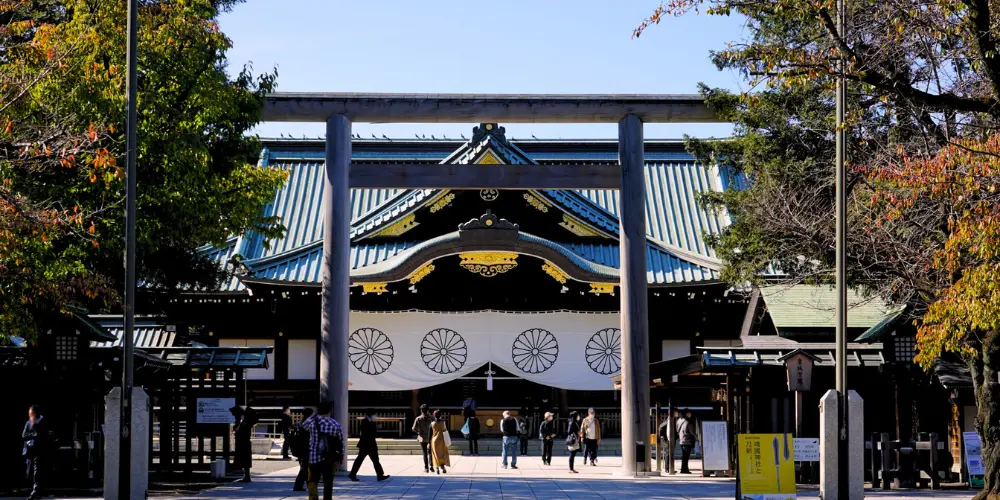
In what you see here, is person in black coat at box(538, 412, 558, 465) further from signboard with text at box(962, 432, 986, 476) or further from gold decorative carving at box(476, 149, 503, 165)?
signboard with text at box(962, 432, 986, 476)

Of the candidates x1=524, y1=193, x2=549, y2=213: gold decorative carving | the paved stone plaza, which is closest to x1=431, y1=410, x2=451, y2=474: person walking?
the paved stone plaza

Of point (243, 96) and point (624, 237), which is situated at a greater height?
point (243, 96)

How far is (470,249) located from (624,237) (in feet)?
26.4

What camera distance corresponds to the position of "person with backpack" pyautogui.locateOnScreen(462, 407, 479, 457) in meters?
29.4

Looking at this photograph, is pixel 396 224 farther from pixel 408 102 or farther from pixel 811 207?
pixel 811 207

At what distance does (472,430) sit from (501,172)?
9074mm

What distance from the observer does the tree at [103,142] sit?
→ 14.7m

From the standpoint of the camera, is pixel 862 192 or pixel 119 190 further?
pixel 862 192

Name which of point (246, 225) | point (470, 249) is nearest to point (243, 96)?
point (246, 225)

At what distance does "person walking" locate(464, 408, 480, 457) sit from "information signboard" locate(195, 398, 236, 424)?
1018cm

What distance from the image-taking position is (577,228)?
104ft

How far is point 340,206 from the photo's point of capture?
21.6m

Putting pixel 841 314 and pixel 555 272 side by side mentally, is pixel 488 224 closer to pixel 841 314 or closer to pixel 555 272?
pixel 555 272

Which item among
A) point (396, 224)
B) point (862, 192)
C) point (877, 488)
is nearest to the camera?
point (862, 192)
